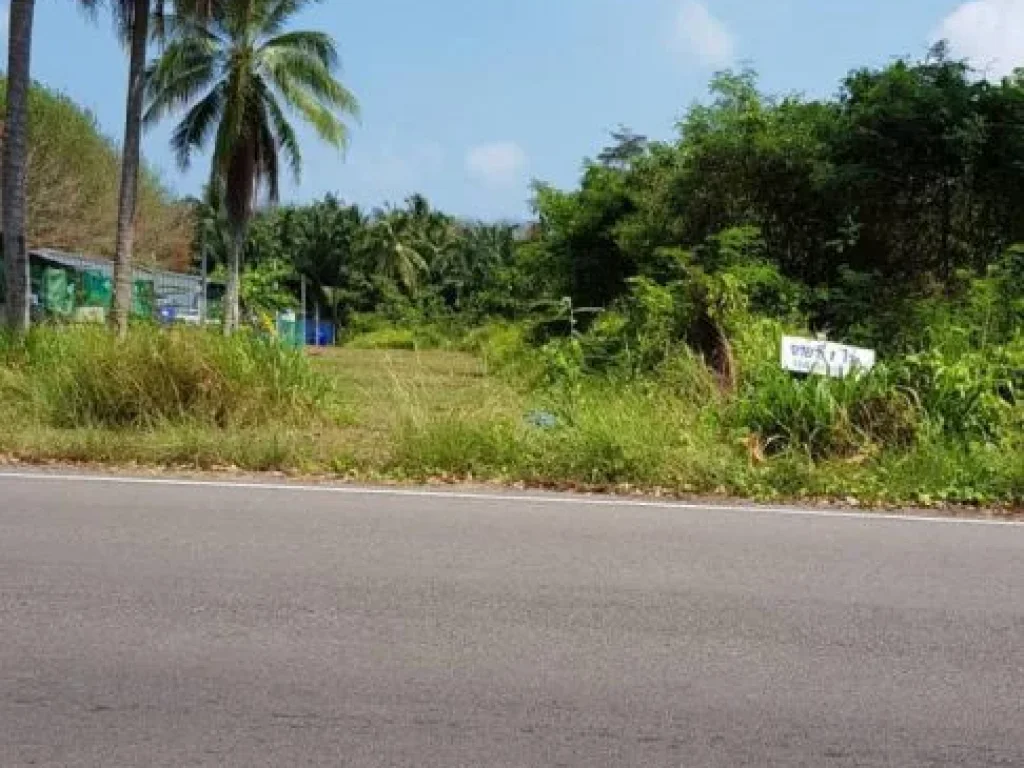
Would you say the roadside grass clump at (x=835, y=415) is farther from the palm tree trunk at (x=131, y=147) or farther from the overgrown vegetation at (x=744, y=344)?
the palm tree trunk at (x=131, y=147)

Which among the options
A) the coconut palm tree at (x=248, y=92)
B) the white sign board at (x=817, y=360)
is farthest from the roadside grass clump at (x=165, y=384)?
the coconut palm tree at (x=248, y=92)

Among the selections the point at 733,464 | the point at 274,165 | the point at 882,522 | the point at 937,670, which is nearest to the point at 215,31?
the point at 274,165

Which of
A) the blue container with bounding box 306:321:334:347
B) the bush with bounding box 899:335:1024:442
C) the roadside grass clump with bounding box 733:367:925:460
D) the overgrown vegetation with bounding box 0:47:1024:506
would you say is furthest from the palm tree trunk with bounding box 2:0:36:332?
the blue container with bounding box 306:321:334:347

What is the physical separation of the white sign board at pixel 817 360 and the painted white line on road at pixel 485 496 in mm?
3116

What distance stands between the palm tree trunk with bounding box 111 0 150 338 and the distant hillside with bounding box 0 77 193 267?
2208cm

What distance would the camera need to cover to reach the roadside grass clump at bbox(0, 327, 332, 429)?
12109 millimetres

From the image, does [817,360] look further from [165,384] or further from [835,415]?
[165,384]

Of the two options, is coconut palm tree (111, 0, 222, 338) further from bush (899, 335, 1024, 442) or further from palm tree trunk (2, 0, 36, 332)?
bush (899, 335, 1024, 442)

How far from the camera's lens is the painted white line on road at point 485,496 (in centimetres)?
847

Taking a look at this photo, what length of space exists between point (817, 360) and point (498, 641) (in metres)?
7.44

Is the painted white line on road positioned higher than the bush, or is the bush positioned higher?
the bush

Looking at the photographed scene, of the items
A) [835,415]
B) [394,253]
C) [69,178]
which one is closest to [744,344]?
[835,415]

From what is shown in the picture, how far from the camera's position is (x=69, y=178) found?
41.9 m

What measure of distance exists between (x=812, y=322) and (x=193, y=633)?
45.9ft
